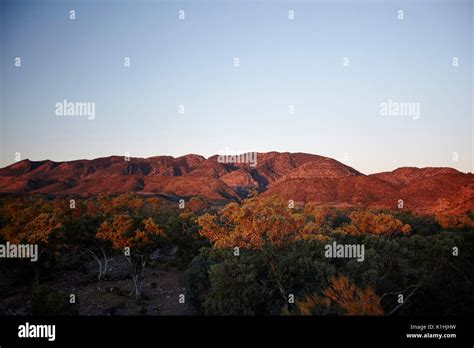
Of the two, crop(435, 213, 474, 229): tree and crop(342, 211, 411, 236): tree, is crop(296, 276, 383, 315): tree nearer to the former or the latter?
crop(342, 211, 411, 236): tree

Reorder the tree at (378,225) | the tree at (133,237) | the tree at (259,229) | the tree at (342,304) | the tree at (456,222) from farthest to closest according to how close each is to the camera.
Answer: the tree at (378,225) < the tree at (456,222) < the tree at (133,237) < the tree at (259,229) < the tree at (342,304)

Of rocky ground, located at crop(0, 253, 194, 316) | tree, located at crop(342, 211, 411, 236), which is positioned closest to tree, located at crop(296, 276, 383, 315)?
rocky ground, located at crop(0, 253, 194, 316)

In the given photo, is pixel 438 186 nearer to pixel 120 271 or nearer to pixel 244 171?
pixel 120 271

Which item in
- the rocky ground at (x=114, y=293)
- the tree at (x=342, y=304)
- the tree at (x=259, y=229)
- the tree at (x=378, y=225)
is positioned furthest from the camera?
the tree at (x=378, y=225)

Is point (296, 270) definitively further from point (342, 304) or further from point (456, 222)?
point (456, 222)

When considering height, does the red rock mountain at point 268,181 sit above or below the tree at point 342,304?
above

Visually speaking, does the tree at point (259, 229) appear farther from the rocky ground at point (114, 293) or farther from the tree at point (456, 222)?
the tree at point (456, 222)

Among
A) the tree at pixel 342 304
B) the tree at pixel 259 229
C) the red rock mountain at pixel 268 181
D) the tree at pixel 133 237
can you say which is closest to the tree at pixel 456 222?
the red rock mountain at pixel 268 181

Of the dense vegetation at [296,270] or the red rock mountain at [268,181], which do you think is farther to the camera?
the red rock mountain at [268,181]

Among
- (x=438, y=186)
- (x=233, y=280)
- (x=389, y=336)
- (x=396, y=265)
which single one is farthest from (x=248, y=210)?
(x=438, y=186)
